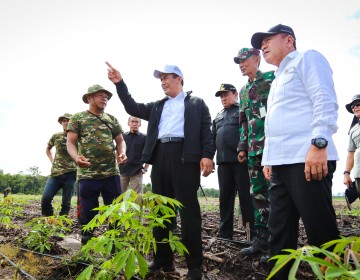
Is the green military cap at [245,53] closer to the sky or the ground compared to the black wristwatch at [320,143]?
closer to the sky

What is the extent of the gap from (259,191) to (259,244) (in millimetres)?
633

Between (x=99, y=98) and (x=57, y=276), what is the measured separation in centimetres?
242

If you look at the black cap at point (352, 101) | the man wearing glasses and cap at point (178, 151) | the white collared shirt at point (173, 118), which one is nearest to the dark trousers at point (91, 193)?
the man wearing glasses and cap at point (178, 151)

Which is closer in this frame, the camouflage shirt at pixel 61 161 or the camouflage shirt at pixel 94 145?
the camouflage shirt at pixel 94 145

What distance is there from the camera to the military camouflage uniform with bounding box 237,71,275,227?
356cm

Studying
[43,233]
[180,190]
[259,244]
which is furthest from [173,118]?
[43,233]

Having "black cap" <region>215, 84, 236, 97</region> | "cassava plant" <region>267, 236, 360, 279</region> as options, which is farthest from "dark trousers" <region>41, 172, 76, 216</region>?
"cassava plant" <region>267, 236, 360, 279</region>

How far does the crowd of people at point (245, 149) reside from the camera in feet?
6.72

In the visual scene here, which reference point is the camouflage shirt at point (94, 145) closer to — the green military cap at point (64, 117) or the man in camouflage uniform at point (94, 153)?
the man in camouflage uniform at point (94, 153)

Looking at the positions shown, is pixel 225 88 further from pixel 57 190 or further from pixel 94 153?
pixel 57 190

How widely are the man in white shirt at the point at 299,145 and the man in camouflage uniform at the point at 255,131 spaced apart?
1221 mm

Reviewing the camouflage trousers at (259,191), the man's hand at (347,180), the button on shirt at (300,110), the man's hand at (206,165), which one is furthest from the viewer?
the man's hand at (347,180)

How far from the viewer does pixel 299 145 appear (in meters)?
2.13

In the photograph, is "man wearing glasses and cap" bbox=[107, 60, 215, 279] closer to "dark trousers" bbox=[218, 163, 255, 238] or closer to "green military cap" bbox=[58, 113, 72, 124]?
"dark trousers" bbox=[218, 163, 255, 238]
